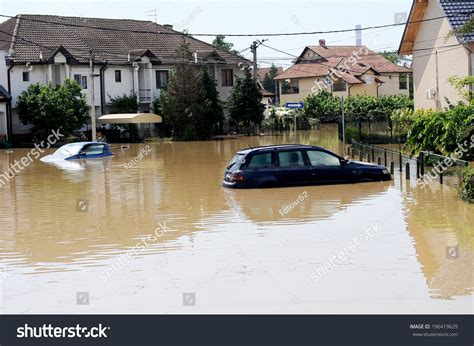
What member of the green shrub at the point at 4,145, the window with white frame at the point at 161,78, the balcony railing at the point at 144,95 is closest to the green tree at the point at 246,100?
the window with white frame at the point at 161,78

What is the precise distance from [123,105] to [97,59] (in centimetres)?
407

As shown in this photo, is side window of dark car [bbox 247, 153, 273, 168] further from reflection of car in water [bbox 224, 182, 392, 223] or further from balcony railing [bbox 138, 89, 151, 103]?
balcony railing [bbox 138, 89, 151, 103]

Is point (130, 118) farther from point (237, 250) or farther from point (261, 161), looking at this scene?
point (237, 250)

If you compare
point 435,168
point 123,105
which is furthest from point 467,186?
point 123,105

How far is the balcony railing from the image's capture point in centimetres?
6606

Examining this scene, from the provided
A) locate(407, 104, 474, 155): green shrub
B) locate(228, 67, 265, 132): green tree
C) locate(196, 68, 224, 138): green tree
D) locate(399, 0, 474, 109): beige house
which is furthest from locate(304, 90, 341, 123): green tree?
locate(407, 104, 474, 155): green shrub

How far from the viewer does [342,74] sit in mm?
81062

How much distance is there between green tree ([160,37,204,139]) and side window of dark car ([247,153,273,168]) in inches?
1422

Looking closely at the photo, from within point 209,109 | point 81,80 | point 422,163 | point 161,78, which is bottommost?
point 422,163

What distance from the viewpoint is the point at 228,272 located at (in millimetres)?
12914

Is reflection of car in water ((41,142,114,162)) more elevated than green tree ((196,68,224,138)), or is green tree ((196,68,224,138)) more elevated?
green tree ((196,68,224,138))

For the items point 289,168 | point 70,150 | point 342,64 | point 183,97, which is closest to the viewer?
point 289,168
